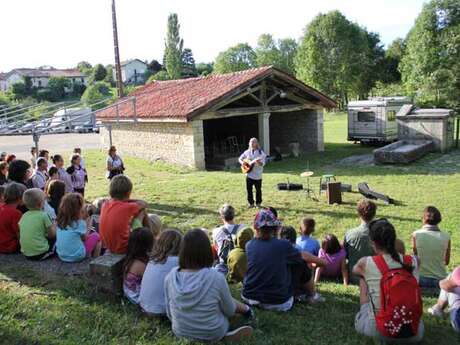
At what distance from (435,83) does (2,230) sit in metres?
33.9

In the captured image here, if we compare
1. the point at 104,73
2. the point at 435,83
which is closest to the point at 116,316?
the point at 435,83

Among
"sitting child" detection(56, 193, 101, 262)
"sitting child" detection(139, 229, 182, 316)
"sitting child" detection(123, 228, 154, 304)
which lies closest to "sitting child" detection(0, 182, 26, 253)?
"sitting child" detection(56, 193, 101, 262)

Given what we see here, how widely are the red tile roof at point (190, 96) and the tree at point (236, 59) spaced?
218 feet

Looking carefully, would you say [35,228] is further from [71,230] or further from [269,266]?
[269,266]

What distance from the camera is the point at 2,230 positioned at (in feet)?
18.4

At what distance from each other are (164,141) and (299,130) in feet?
22.1

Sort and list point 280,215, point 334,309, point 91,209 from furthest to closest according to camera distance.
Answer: point 280,215 < point 91,209 < point 334,309

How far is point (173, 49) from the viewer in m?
83.8

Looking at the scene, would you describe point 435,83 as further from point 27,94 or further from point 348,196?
point 27,94

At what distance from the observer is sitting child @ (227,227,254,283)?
5266 mm

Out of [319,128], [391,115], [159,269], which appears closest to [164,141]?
[319,128]

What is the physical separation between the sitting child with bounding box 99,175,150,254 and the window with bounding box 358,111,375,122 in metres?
19.0

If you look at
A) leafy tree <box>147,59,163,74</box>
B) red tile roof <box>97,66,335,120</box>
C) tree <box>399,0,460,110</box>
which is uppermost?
leafy tree <box>147,59,163,74</box>

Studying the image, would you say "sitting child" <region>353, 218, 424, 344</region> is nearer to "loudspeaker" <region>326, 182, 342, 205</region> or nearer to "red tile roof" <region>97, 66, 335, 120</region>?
"loudspeaker" <region>326, 182, 342, 205</region>
